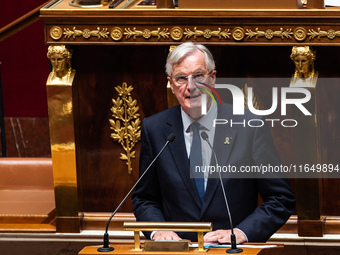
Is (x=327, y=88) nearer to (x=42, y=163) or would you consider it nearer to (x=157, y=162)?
(x=157, y=162)

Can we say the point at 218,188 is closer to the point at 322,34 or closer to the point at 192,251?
the point at 192,251

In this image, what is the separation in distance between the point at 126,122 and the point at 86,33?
1.36 ft

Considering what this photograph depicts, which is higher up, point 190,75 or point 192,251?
point 190,75

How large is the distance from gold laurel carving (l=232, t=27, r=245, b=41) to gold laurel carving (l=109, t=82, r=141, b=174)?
0.50 metres

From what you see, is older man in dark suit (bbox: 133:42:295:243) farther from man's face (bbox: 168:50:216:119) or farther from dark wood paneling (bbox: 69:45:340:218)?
dark wood paneling (bbox: 69:45:340:218)

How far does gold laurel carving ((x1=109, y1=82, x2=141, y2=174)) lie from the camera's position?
385cm

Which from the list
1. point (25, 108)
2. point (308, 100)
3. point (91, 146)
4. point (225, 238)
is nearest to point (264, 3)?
point (308, 100)

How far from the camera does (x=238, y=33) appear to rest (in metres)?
3.68

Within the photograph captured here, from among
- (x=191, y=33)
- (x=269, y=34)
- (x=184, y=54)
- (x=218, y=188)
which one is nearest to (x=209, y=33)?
(x=191, y=33)

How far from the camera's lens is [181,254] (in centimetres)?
249

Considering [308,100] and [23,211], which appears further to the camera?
[23,211]

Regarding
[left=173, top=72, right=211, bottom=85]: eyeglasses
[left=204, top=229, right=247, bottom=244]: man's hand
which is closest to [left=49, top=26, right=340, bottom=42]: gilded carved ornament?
[left=173, top=72, right=211, bottom=85]: eyeglasses

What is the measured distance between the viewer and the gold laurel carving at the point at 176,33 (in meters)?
3.71

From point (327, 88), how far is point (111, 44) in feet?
2.98
